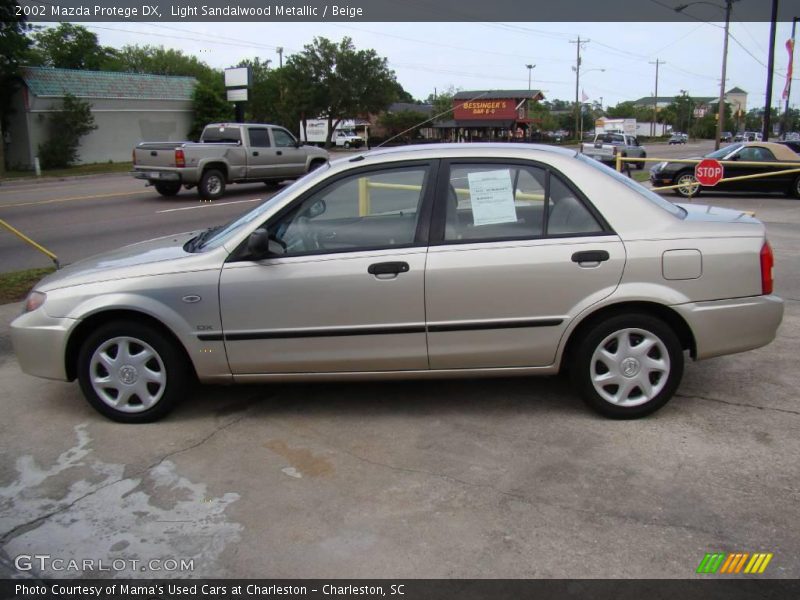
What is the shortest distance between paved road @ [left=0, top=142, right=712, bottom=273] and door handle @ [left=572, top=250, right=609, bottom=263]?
336 inches

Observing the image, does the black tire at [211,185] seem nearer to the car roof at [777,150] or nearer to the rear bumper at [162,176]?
the rear bumper at [162,176]

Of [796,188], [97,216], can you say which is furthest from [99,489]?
Answer: [796,188]

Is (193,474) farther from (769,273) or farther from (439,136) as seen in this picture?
(439,136)

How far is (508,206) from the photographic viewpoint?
4.30 m

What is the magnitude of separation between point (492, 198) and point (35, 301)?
3011 millimetres

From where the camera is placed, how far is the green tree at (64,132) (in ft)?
111

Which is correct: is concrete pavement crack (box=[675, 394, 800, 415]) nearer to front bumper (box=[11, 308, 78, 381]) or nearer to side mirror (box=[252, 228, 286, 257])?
side mirror (box=[252, 228, 286, 257])

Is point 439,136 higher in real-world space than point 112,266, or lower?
higher

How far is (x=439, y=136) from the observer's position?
1344 cm

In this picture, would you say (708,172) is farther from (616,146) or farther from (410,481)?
(616,146)

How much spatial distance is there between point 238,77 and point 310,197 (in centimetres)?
3506

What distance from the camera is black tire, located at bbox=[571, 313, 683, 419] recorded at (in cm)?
418

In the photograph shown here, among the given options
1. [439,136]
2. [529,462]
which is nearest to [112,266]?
[529,462]

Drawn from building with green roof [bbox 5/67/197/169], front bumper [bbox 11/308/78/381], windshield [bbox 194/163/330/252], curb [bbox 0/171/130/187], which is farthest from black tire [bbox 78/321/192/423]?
building with green roof [bbox 5/67/197/169]
